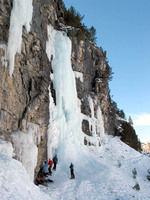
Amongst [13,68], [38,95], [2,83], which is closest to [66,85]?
[38,95]

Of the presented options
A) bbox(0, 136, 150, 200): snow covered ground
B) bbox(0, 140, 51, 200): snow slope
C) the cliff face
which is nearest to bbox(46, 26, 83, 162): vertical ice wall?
the cliff face

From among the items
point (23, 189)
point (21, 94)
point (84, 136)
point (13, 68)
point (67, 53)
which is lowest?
point (23, 189)

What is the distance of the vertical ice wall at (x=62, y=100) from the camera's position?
44.8ft

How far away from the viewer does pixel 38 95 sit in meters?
11.6

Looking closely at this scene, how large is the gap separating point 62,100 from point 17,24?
6.98 metres

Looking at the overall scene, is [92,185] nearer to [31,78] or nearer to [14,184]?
[14,184]

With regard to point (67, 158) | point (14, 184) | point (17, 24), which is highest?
point (17, 24)

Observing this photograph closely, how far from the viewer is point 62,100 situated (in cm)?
1538

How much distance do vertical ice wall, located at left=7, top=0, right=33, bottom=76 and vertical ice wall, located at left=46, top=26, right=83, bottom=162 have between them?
383 cm

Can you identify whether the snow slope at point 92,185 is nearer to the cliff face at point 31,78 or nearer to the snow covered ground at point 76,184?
the snow covered ground at point 76,184

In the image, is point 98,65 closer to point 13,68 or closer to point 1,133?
point 13,68

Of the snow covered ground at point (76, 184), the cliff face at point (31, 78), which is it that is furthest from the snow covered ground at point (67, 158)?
the cliff face at point (31, 78)

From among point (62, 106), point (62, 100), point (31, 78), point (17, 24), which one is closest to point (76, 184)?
point (31, 78)

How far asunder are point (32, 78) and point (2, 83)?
347 centimetres
